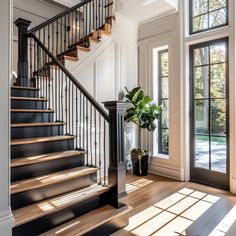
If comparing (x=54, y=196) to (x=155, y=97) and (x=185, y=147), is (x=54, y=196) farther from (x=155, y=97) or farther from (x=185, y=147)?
(x=155, y=97)

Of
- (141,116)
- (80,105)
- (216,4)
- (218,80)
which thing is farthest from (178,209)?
(216,4)

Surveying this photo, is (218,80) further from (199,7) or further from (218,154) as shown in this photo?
(199,7)

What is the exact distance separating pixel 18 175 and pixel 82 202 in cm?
74

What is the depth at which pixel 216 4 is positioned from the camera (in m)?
3.79

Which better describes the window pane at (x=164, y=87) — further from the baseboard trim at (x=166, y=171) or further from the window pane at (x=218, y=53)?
the baseboard trim at (x=166, y=171)

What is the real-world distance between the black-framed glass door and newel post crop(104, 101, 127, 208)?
1.99 meters

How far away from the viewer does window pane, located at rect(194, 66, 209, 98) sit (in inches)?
154

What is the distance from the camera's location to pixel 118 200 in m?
2.49

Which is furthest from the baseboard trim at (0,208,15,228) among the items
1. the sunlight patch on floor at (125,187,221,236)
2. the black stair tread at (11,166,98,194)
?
the sunlight patch on floor at (125,187,221,236)

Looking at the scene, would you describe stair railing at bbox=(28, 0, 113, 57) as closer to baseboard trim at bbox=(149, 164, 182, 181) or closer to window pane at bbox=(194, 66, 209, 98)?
window pane at bbox=(194, 66, 209, 98)

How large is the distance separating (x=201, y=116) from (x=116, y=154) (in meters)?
2.14

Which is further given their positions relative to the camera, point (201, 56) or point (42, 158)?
point (201, 56)

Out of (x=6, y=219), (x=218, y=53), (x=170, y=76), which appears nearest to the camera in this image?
(x=6, y=219)

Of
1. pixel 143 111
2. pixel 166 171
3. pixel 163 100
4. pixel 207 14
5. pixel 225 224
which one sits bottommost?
pixel 225 224
